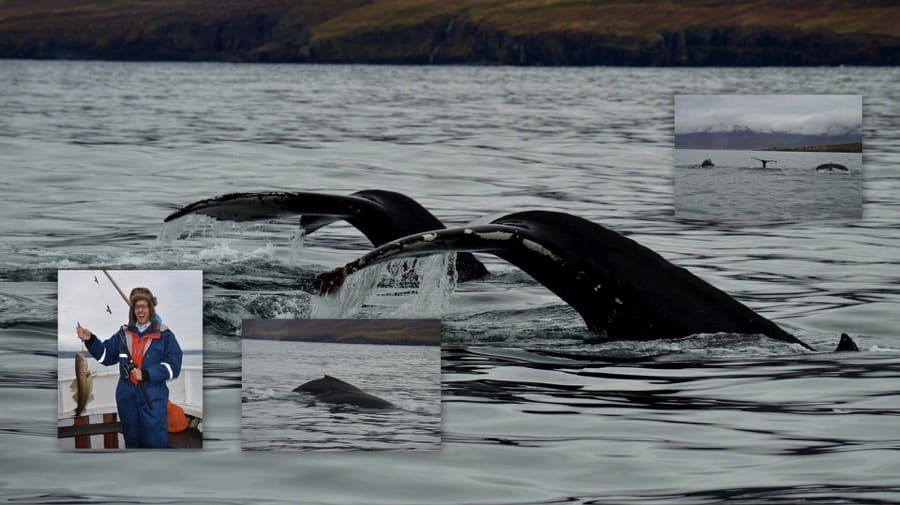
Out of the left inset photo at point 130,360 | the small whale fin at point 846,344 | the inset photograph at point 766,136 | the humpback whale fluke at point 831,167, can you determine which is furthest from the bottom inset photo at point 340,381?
the humpback whale fluke at point 831,167

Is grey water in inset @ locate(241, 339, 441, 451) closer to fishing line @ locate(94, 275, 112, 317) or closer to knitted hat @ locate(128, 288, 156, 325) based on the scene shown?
knitted hat @ locate(128, 288, 156, 325)

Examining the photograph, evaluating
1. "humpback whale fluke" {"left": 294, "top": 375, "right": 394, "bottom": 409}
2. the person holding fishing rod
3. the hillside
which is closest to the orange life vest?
the person holding fishing rod

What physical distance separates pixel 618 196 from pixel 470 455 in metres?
11.4

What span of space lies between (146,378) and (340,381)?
0.74m

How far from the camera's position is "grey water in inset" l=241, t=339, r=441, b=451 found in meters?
6.20

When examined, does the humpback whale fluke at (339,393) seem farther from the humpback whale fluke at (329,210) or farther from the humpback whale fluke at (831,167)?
the humpback whale fluke at (831,167)

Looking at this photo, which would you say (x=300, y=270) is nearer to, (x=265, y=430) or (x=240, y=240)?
(x=240, y=240)

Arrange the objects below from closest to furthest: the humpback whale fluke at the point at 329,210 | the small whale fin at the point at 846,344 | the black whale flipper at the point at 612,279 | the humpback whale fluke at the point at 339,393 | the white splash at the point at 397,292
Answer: the humpback whale fluke at the point at 339,393 → the white splash at the point at 397,292 → the black whale flipper at the point at 612,279 → the humpback whale fluke at the point at 329,210 → the small whale fin at the point at 846,344

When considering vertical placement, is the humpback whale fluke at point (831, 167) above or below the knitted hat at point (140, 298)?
above

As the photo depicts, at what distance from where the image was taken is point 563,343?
26.7ft

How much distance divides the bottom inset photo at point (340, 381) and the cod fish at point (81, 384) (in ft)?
1.95

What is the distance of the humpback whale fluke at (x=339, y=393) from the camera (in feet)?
20.9

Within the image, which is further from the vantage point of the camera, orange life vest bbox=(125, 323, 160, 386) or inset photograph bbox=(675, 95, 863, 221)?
inset photograph bbox=(675, 95, 863, 221)

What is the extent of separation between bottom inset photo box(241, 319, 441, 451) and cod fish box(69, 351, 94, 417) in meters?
0.59
